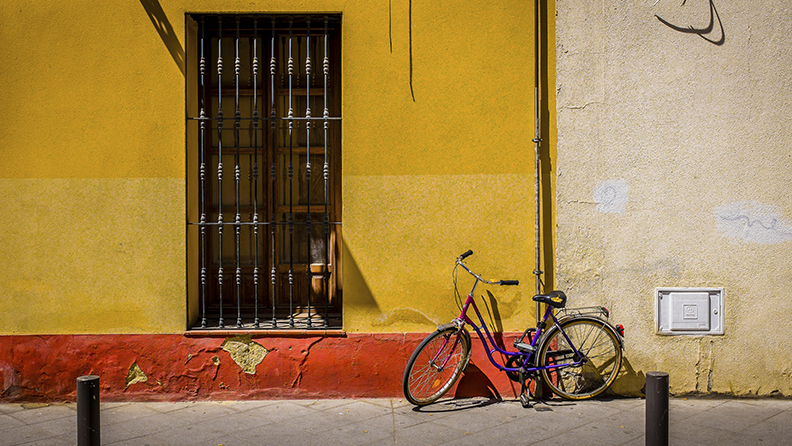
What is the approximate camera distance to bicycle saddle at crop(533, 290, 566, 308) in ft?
15.9

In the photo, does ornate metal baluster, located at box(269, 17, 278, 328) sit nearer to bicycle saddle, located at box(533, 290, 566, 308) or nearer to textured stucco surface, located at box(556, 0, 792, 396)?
bicycle saddle, located at box(533, 290, 566, 308)

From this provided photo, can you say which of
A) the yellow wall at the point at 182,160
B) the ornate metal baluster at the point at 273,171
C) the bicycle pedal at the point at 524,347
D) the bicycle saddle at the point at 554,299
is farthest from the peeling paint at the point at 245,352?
the bicycle saddle at the point at 554,299

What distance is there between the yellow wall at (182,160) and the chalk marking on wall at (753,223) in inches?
66.3

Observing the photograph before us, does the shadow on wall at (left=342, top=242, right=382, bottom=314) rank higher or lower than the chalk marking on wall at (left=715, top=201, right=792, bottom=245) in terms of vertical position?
lower

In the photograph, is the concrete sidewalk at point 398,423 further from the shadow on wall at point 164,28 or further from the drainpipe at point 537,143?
the shadow on wall at point 164,28

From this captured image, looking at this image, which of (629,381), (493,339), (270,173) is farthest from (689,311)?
(270,173)

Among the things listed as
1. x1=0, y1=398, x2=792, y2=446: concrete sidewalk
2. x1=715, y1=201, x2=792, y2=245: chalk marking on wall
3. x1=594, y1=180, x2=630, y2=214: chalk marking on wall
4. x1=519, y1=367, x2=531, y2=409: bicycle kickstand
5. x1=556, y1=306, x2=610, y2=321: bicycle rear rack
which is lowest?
x1=0, y1=398, x2=792, y2=446: concrete sidewalk

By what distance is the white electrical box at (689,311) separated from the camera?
5.15 m

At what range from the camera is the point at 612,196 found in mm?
5176

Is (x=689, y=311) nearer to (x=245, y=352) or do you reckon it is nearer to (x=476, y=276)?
(x=476, y=276)

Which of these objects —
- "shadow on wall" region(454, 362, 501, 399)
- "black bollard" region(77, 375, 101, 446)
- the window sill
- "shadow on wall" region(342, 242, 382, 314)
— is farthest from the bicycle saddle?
"black bollard" region(77, 375, 101, 446)

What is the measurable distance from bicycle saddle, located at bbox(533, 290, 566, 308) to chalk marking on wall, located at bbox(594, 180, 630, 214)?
2.92 feet

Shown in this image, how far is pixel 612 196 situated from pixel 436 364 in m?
2.11

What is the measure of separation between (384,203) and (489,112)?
47.6 inches
